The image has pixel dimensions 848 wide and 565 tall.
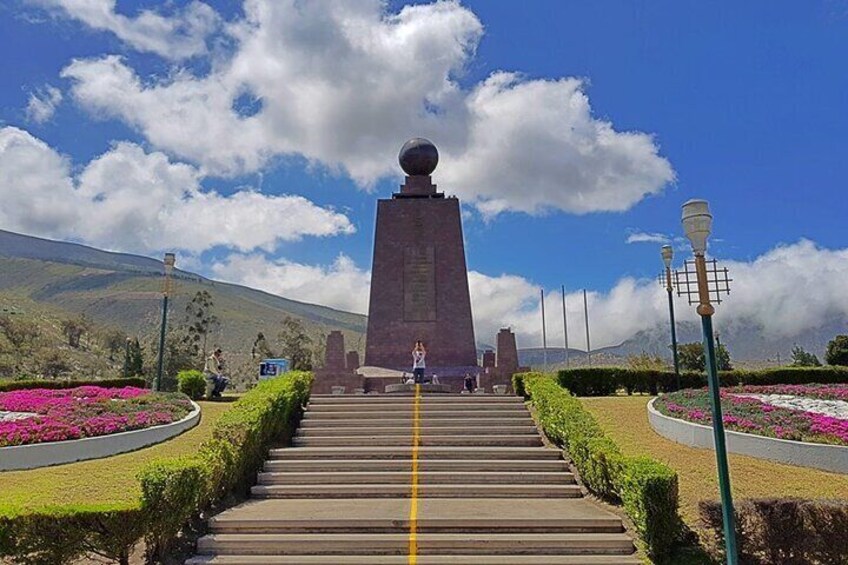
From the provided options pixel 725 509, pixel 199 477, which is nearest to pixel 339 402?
pixel 199 477

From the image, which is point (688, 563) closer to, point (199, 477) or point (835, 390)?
point (199, 477)

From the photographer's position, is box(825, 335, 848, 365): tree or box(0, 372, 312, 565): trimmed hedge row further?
box(825, 335, 848, 365): tree

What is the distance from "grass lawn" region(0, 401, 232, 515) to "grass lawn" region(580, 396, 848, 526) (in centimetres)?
692

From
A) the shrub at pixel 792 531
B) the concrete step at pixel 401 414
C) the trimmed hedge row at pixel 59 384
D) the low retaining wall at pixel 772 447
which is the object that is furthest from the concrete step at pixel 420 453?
the trimmed hedge row at pixel 59 384

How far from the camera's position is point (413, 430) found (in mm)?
11805

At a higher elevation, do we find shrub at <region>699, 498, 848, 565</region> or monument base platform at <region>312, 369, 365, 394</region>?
monument base platform at <region>312, 369, 365, 394</region>

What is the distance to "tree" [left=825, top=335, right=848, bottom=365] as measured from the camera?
124 ft

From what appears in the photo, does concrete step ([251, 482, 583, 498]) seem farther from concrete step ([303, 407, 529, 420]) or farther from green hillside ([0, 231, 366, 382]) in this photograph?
green hillside ([0, 231, 366, 382])

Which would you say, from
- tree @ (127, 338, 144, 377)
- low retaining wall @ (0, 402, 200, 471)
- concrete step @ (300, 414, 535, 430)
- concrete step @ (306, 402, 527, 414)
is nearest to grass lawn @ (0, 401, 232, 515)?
low retaining wall @ (0, 402, 200, 471)

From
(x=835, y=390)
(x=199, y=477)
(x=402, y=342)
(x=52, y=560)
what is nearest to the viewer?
(x=52, y=560)

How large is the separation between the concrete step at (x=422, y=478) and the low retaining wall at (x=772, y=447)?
307 cm

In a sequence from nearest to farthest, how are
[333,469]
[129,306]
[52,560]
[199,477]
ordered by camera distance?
[52,560] → [199,477] → [333,469] → [129,306]

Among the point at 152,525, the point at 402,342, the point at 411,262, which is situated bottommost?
the point at 152,525

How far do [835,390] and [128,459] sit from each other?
14666 mm
